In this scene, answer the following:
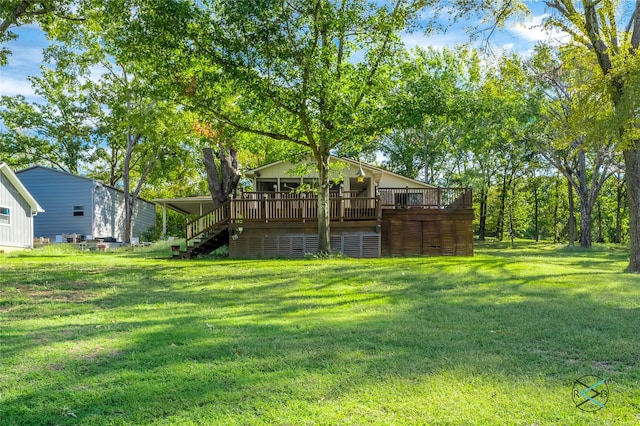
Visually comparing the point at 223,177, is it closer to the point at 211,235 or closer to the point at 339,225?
the point at 211,235

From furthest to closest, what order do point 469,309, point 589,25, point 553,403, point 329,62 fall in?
point 329,62 → point 589,25 → point 469,309 → point 553,403

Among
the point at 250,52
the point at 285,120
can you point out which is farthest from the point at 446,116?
the point at 250,52

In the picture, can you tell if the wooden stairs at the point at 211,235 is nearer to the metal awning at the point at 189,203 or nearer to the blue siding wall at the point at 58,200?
the metal awning at the point at 189,203

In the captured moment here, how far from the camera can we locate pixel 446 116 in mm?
15562

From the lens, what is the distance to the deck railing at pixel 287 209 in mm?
18188

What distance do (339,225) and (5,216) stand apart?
1491cm

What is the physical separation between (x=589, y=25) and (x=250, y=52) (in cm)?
893

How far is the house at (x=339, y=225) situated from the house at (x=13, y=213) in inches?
342

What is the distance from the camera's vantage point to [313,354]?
14.8ft

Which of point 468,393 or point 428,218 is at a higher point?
point 428,218

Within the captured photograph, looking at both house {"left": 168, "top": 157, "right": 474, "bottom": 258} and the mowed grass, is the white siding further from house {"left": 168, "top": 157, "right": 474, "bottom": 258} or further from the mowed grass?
the mowed grass

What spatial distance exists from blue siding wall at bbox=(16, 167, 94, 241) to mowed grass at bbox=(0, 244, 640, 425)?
66.5 ft

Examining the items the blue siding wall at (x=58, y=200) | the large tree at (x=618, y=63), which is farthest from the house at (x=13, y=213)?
the large tree at (x=618, y=63)

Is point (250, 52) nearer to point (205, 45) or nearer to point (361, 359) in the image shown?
point (205, 45)
